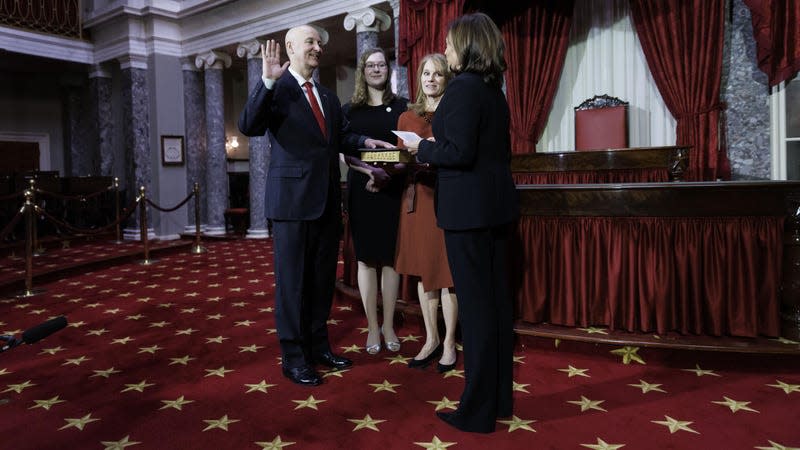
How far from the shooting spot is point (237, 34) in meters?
9.78

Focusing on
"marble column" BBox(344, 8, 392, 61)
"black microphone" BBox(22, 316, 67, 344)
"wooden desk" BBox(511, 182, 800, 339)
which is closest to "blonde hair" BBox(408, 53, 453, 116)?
"wooden desk" BBox(511, 182, 800, 339)

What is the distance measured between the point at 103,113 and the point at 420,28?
791 centimetres

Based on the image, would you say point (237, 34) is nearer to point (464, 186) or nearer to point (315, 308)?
point (315, 308)

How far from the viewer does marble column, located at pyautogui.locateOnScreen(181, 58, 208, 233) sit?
10781 millimetres

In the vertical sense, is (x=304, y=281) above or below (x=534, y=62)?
below

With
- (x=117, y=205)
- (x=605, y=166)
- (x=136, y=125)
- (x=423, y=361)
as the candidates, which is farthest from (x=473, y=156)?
(x=136, y=125)

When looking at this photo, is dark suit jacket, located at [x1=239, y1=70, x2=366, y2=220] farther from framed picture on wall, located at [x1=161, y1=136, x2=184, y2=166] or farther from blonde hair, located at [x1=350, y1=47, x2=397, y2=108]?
framed picture on wall, located at [x1=161, y1=136, x2=184, y2=166]

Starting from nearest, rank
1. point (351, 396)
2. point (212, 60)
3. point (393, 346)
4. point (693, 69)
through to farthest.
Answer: point (351, 396) < point (393, 346) < point (693, 69) < point (212, 60)

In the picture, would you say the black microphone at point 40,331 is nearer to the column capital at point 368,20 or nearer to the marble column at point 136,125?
the column capital at point 368,20

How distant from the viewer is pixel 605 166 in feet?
19.6

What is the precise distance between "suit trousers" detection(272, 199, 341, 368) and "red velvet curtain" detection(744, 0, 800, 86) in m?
4.41

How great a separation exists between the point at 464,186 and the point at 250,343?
6.99ft

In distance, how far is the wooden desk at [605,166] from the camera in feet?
18.4

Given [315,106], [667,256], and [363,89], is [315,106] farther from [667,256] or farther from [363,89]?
[667,256]
